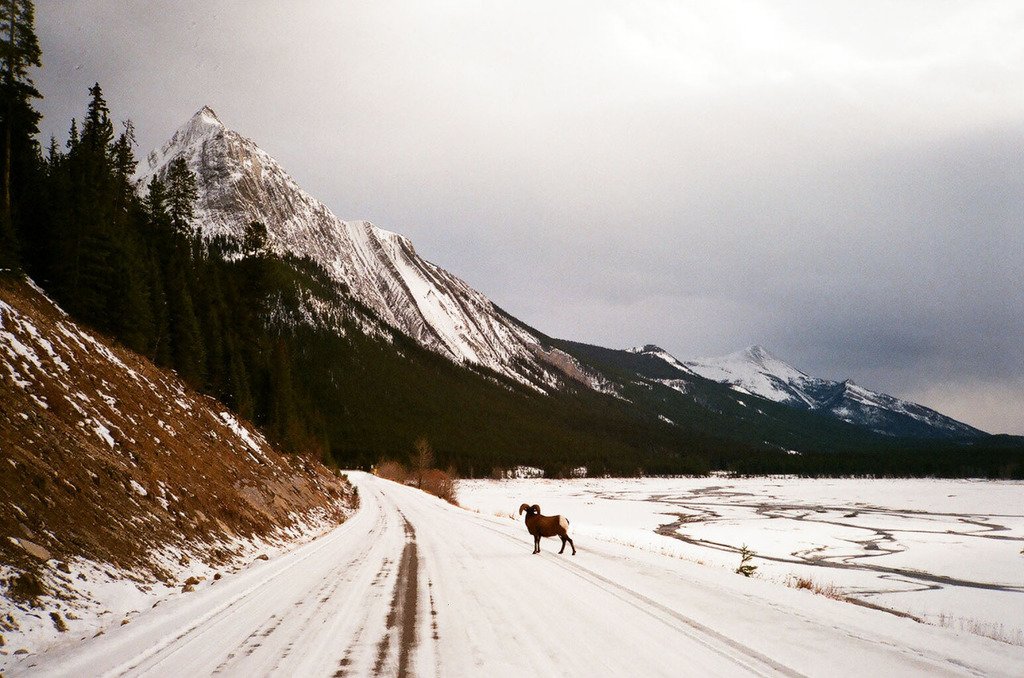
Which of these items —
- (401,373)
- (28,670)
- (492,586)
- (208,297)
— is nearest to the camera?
(28,670)

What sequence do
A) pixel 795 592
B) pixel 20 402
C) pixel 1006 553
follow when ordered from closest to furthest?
pixel 795 592 → pixel 20 402 → pixel 1006 553

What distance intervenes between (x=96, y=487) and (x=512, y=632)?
29.8ft

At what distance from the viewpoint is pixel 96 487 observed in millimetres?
10594

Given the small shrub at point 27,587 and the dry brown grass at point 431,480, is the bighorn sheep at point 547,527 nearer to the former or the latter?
the small shrub at point 27,587

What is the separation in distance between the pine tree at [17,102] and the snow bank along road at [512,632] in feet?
88.4

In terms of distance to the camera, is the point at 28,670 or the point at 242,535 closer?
the point at 28,670

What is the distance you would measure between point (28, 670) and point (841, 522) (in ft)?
212

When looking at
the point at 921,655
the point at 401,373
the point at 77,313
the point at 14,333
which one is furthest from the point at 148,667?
the point at 401,373

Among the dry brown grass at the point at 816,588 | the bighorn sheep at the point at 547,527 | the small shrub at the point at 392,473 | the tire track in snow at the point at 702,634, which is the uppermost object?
the tire track in snow at the point at 702,634

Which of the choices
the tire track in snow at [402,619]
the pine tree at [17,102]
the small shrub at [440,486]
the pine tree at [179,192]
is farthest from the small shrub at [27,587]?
the pine tree at [179,192]

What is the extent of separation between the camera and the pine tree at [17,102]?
1045 inches

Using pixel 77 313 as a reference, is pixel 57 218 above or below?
above

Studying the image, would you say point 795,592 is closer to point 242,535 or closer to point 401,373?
point 242,535

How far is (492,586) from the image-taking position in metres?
9.48
